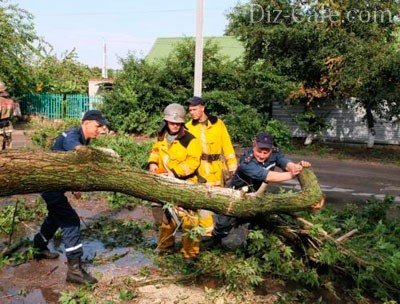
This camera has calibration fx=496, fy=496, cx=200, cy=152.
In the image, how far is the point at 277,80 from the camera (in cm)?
1692

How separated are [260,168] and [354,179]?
7935 millimetres

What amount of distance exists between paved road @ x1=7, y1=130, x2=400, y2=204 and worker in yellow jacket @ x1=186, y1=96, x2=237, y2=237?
13.2ft

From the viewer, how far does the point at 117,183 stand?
4172mm

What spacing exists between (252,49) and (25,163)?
589 inches

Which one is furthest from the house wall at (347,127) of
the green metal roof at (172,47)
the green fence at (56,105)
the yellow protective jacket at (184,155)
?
the yellow protective jacket at (184,155)

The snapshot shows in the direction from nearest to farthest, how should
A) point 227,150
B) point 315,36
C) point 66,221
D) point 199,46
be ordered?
point 66,221, point 227,150, point 199,46, point 315,36

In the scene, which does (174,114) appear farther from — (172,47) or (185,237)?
(172,47)

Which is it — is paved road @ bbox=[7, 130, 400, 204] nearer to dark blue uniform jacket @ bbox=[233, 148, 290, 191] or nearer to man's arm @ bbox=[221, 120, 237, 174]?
man's arm @ bbox=[221, 120, 237, 174]

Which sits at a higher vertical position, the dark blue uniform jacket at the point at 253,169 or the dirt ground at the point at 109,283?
the dark blue uniform jacket at the point at 253,169

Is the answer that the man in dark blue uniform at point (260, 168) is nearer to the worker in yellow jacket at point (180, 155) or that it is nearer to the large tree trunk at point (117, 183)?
the large tree trunk at point (117, 183)

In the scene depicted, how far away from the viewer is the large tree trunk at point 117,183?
376 cm

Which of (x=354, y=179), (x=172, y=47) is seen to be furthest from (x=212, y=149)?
(x=172, y=47)

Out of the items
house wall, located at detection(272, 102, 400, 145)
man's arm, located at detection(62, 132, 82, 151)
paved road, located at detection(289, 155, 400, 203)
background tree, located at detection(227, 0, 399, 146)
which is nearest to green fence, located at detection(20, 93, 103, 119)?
house wall, located at detection(272, 102, 400, 145)

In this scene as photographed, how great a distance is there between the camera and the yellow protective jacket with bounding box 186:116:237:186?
576cm
